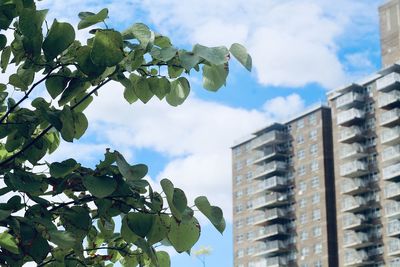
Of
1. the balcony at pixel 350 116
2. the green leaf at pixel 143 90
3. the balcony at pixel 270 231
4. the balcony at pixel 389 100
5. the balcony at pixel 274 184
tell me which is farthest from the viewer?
the balcony at pixel 274 184

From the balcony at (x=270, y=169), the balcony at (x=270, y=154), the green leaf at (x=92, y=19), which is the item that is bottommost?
the green leaf at (x=92, y=19)

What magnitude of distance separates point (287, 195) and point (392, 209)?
64.6 feet

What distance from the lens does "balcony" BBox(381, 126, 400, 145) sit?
103 m

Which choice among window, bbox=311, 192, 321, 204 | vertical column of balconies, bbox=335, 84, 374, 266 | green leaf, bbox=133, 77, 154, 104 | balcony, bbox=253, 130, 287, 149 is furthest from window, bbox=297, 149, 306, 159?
green leaf, bbox=133, 77, 154, 104

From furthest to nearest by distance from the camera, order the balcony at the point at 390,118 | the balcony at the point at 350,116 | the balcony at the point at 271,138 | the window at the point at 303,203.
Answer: the balcony at the point at 271,138, the window at the point at 303,203, the balcony at the point at 350,116, the balcony at the point at 390,118

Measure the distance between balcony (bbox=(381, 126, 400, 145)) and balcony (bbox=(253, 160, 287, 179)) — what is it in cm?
1782

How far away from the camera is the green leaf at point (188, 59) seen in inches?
103

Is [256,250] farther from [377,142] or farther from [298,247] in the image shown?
[377,142]

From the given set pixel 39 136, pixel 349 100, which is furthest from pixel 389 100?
pixel 39 136

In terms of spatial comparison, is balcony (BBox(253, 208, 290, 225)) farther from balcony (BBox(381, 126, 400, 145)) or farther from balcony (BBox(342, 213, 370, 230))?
balcony (BBox(381, 126, 400, 145))

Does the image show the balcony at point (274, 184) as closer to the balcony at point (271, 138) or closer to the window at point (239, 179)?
the balcony at point (271, 138)

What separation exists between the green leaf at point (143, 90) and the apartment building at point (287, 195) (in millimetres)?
107949

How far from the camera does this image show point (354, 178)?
356 feet

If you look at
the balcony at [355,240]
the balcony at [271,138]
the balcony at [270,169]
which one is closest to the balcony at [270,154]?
the balcony at [270,169]
